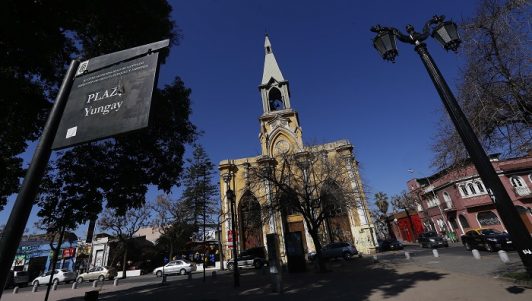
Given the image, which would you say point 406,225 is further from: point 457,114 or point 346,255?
point 457,114

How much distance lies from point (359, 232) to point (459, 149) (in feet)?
80.2

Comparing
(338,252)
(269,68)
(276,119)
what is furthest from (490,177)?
(269,68)

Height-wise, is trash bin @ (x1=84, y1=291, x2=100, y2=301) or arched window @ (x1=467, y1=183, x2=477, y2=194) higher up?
arched window @ (x1=467, y1=183, x2=477, y2=194)

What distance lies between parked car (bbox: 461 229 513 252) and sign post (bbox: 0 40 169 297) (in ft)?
72.6

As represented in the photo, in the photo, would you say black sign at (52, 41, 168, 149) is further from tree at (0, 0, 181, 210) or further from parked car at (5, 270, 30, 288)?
parked car at (5, 270, 30, 288)

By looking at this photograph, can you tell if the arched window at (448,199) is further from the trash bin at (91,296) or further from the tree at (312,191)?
the trash bin at (91,296)

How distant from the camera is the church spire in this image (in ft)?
138

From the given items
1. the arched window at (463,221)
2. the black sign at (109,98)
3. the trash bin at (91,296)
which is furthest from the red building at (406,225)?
the black sign at (109,98)

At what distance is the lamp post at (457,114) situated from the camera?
4.11 metres

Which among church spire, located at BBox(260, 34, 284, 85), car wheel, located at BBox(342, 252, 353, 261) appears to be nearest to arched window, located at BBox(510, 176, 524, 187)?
car wheel, located at BBox(342, 252, 353, 261)

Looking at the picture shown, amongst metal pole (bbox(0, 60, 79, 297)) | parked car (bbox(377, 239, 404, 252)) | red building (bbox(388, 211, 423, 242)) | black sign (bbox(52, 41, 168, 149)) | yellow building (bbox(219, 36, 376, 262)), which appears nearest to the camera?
metal pole (bbox(0, 60, 79, 297))

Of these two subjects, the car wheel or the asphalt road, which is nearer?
the asphalt road

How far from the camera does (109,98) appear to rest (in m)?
3.18

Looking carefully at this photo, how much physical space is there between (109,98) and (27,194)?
1.30 metres
